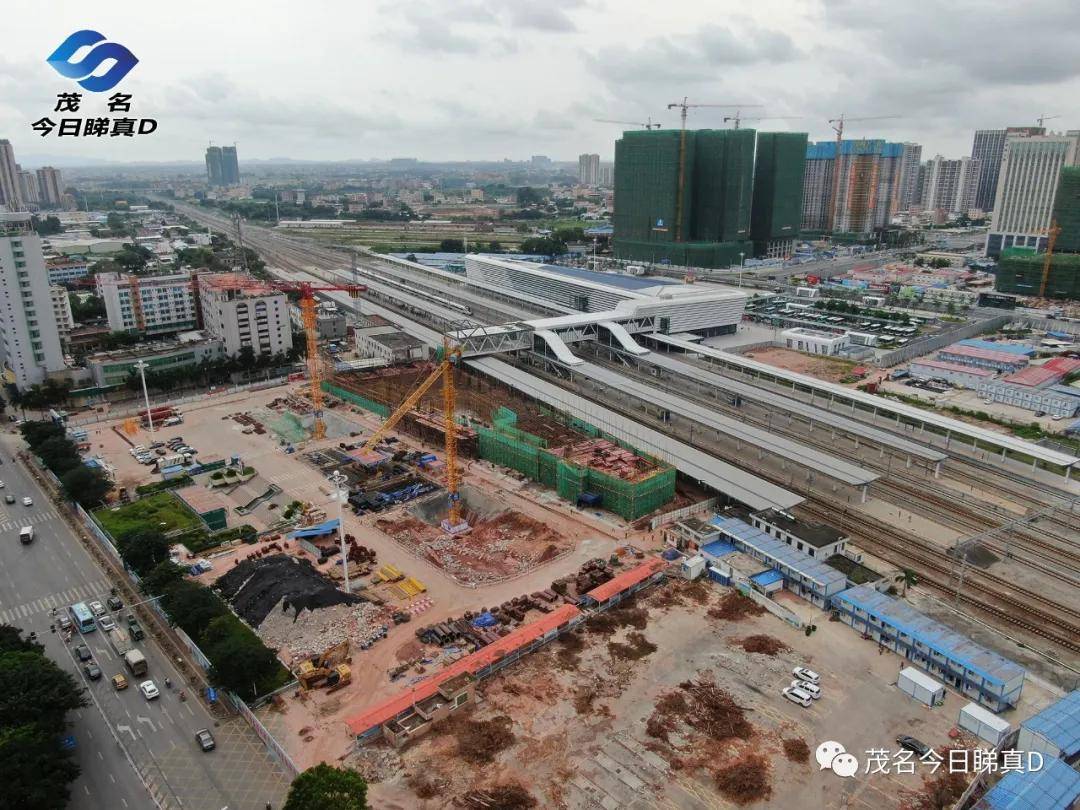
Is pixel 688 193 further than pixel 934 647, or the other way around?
pixel 688 193

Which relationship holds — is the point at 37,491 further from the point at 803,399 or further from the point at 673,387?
the point at 803,399

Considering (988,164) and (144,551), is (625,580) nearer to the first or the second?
(144,551)

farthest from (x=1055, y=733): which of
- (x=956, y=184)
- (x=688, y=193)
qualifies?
(x=956, y=184)

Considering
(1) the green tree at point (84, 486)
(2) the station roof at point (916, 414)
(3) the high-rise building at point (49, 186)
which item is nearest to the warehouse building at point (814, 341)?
(2) the station roof at point (916, 414)

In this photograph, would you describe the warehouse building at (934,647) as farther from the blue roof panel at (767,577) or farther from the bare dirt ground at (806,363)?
the bare dirt ground at (806,363)

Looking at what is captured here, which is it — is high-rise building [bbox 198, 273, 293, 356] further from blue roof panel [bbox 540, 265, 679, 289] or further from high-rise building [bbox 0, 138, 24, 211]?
high-rise building [bbox 0, 138, 24, 211]

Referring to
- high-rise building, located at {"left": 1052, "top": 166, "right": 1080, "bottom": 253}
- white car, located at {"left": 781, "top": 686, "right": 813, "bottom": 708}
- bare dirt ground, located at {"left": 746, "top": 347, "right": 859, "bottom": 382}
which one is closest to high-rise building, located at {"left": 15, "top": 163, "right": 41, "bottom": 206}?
bare dirt ground, located at {"left": 746, "top": 347, "right": 859, "bottom": 382}
